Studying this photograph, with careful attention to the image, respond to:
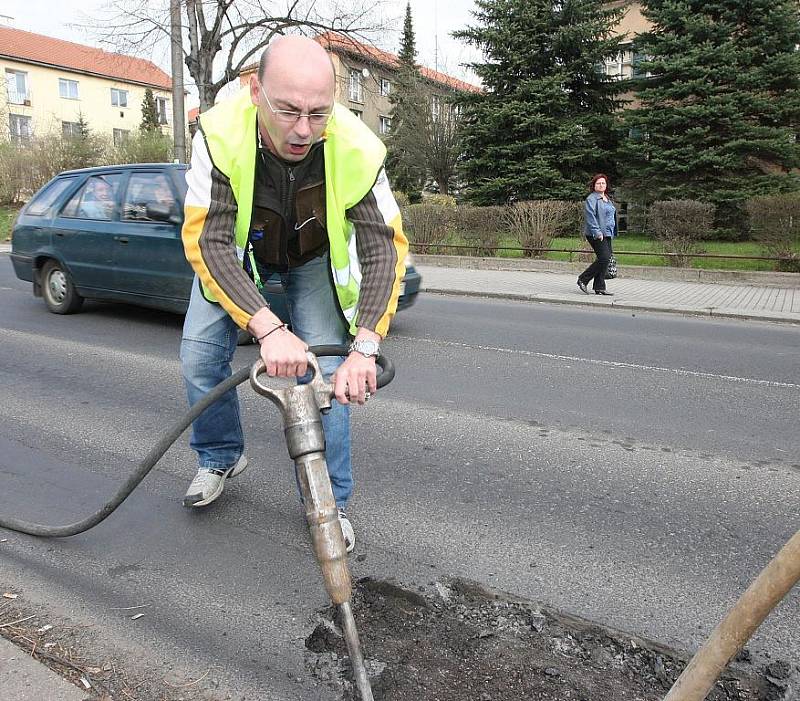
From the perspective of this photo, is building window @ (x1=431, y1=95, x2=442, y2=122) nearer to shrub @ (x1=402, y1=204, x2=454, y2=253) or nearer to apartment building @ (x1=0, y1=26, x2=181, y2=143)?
shrub @ (x1=402, y1=204, x2=454, y2=253)

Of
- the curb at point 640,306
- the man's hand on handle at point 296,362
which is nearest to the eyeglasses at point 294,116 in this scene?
the man's hand on handle at point 296,362

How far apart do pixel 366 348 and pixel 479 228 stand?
563 inches

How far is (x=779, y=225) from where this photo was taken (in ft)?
41.4

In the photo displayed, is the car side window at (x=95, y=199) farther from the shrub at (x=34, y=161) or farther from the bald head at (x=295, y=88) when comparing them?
the shrub at (x=34, y=161)

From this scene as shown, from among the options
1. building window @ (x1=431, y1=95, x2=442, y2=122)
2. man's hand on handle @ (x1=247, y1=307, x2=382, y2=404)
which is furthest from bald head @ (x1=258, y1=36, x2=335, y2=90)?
building window @ (x1=431, y1=95, x2=442, y2=122)

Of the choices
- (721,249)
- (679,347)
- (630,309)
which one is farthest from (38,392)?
(721,249)

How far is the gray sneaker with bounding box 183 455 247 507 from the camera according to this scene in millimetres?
3156

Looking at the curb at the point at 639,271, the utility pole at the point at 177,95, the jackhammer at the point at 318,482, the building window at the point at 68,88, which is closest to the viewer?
the jackhammer at the point at 318,482

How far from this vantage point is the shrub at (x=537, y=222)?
603 inches

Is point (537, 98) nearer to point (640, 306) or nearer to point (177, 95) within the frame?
point (177, 95)

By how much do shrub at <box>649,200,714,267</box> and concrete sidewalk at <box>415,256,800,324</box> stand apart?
82 cm

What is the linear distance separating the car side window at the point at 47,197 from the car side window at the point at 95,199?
291mm

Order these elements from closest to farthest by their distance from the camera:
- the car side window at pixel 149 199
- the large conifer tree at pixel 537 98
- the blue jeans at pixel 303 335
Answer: the blue jeans at pixel 303 335, the car side window at pixel 149 199, the large conifer tree at pixel 537 98

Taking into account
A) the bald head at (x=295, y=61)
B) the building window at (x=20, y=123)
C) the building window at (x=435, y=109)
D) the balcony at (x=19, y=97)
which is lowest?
the bald head at (x=295, y=61)
